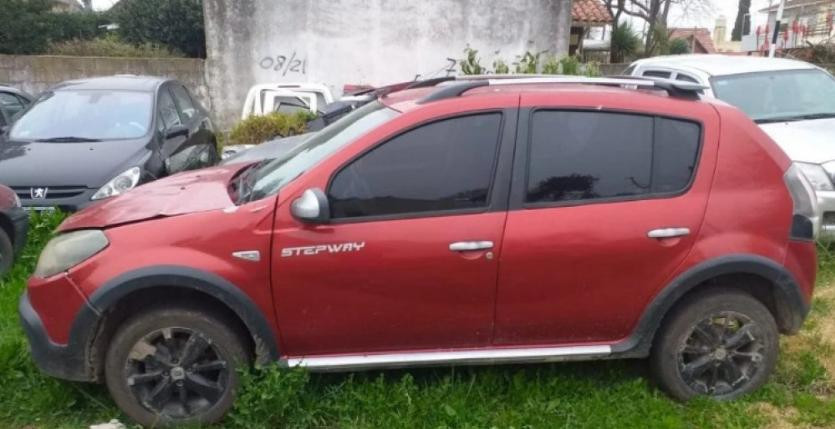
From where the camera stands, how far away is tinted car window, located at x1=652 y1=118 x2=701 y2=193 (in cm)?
350

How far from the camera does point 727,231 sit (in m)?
3.50

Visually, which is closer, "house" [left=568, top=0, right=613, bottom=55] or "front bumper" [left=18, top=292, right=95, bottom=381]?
"front bumper" [left=18, top=292, right=95, bottom=381]

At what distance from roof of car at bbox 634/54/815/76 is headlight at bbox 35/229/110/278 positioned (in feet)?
20.8

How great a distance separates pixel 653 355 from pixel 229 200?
2.42 meters

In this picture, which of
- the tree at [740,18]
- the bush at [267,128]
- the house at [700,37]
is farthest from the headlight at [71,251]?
the tree at [740,18]

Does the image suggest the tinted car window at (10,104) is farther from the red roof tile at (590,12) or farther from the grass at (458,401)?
the red roof tile at (590,12)

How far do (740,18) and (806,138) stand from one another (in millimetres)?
49365

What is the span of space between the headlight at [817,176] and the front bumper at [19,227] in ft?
20.5

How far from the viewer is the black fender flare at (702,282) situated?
3.47 m

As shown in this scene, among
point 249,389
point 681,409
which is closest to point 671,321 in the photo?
point 681,409

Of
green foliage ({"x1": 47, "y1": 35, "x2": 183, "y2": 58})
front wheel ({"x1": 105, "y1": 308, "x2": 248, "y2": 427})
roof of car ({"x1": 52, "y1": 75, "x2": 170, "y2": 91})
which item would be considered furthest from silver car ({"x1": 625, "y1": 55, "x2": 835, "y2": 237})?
green foliage ({"x1": 47, "y1": 35, "x2": 183, "y2": 58})

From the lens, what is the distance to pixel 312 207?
318 cm

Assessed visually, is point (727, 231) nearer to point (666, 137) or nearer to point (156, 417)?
point (666, 137)

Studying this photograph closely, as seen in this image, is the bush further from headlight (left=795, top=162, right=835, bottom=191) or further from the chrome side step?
the chrome side step
